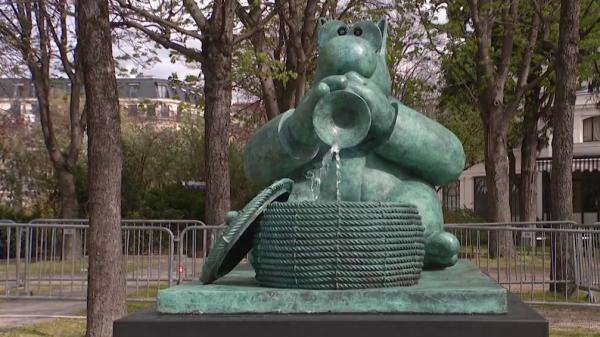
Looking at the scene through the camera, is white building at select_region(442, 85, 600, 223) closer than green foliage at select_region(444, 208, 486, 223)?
No

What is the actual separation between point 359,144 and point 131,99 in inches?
1323

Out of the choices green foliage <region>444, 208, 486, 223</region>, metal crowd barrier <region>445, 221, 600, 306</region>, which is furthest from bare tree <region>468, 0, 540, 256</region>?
green foliage <region>444, 208, 486, 223</region>

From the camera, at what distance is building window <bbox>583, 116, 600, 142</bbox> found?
3938 cm

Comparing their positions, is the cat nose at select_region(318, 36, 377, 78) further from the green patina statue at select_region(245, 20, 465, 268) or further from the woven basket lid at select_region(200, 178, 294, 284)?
the woven basket lid at select_region(200, 178, 294, 284)

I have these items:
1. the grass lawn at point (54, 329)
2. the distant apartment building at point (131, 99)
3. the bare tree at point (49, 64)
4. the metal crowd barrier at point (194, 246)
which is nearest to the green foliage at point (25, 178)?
the distant apartment building at point (131, 99)

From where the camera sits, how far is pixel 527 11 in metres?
21.3

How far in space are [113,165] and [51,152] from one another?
13.9m

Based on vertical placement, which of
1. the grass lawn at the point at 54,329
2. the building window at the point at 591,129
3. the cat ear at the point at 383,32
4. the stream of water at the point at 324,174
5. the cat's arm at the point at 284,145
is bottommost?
the grass lawn at the point at 54,329

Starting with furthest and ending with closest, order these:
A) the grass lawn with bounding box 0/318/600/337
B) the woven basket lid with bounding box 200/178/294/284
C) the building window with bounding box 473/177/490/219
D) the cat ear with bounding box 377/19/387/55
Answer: the building window with bounding box 473/177/490/219
the grass lawn with bounding box 0/318/600/337
the cat ear with bounding box 377/19/387/55
the woven basket lid with bounding box 200/178/294/284

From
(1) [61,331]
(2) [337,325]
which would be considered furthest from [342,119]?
(1) [61,331]

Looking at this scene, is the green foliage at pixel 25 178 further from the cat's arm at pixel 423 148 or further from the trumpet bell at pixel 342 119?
the trumpet bell at pixel 342 119

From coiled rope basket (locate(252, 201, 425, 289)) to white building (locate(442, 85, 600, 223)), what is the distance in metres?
26.5

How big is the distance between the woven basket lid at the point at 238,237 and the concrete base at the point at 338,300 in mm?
269

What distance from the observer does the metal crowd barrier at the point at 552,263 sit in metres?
12.1
